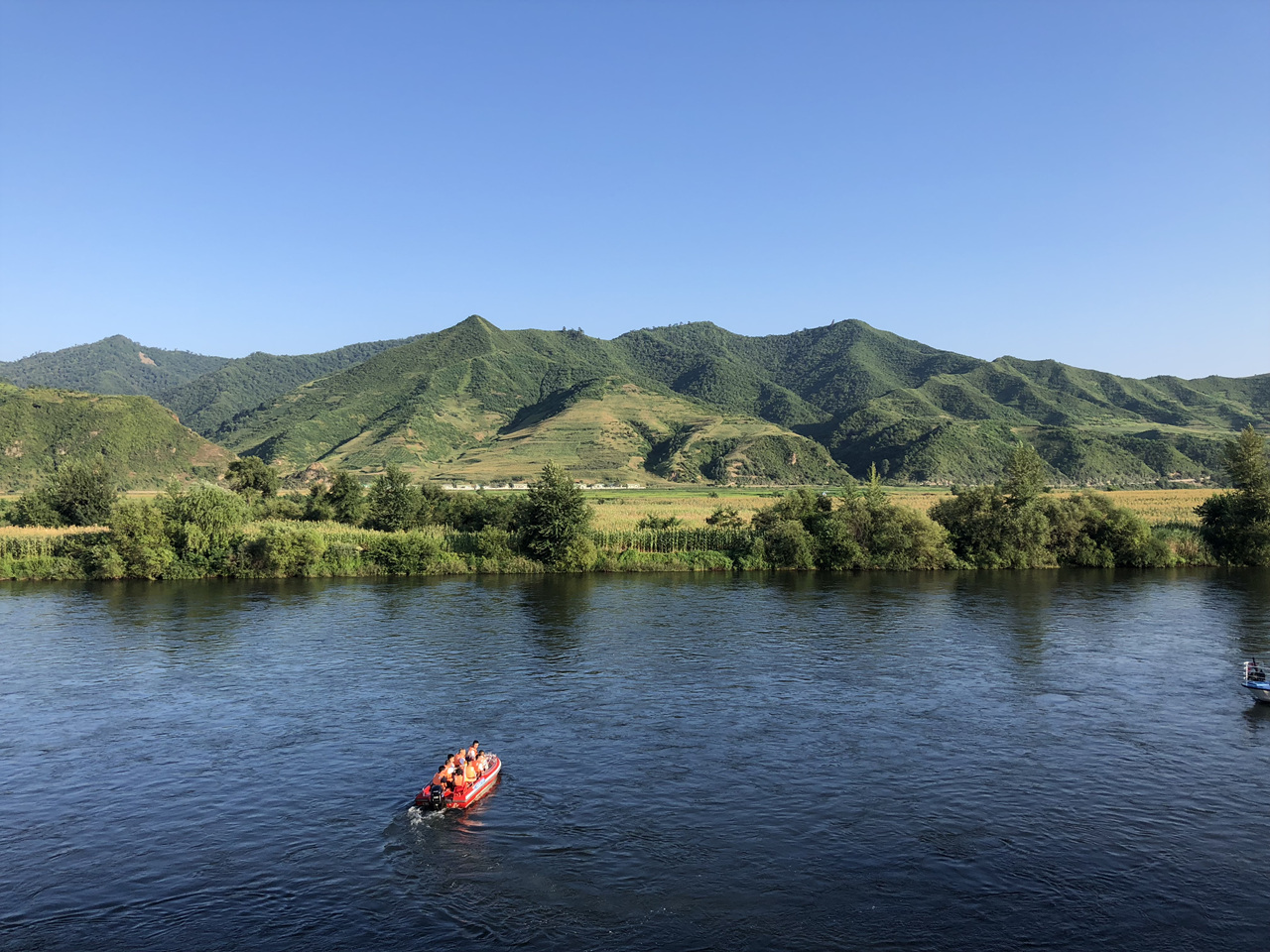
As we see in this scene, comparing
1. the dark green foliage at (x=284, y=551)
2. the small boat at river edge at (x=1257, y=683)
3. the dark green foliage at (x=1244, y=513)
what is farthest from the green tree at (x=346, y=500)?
the dark green foliage at (x=1244, y=513)

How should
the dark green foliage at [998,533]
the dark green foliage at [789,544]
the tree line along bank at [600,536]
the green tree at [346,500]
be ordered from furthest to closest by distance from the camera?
the green tree at [346,500]
the dark green foliage at [998,533]
the dark green foliage at [789,544]
the tree line along bank at [600,536]

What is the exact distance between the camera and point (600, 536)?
91.0 meters

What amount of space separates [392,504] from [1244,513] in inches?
3593

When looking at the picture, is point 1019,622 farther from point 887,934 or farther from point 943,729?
point 887,934

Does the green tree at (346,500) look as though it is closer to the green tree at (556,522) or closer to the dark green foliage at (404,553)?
the dark green foliage at (404,553)

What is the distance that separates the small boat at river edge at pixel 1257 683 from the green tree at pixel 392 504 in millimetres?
75394

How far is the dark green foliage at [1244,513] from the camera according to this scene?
3499 inches

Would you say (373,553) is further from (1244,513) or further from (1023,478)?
(1244,513)

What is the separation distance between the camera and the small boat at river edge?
40781 millimetres

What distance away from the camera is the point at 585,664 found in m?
49.6

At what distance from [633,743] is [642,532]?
56180 mm

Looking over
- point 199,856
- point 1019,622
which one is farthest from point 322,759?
point 1019,622

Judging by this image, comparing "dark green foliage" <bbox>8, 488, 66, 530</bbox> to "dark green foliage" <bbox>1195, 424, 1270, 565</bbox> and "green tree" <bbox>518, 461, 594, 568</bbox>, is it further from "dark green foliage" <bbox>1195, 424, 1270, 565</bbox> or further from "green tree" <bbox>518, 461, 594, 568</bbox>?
"dark green foliage" <bbox>1195, 424, 1270, 565</bbox>

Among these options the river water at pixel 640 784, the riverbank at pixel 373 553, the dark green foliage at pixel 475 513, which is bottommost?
the river water at pixel 640 784
